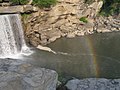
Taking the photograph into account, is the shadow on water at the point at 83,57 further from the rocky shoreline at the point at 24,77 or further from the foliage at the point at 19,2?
the rocky shoreline at the point at 24,77

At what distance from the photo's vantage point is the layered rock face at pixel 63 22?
29842 mm

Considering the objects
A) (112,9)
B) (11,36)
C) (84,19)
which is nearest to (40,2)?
(11,36)

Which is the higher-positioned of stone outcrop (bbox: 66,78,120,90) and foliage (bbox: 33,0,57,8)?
stone outcrop (bbox: 66,78,120,90)

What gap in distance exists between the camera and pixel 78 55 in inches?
986

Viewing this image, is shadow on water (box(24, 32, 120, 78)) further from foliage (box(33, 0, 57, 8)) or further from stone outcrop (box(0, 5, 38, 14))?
stone outcrop (box(0, 5, 38, 14))

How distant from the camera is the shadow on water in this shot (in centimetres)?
2058

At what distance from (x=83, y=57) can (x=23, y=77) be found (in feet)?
65.1

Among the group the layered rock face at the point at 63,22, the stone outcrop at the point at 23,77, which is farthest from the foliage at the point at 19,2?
the stone outcrop at the point at 23,77

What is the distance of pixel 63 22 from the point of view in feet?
→ 107

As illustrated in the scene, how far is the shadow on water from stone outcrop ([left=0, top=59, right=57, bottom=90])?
48.0 feet

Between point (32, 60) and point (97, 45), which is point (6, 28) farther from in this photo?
point (97, 45)

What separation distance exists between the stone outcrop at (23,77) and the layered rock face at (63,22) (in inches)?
889

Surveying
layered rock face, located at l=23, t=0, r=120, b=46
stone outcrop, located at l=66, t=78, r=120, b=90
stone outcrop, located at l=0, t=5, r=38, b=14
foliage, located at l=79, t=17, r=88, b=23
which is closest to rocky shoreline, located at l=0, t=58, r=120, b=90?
stone outcrop, located at l=66, t=78, r=120, b=90

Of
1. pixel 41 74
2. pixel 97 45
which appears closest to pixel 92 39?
pixel 97 45
